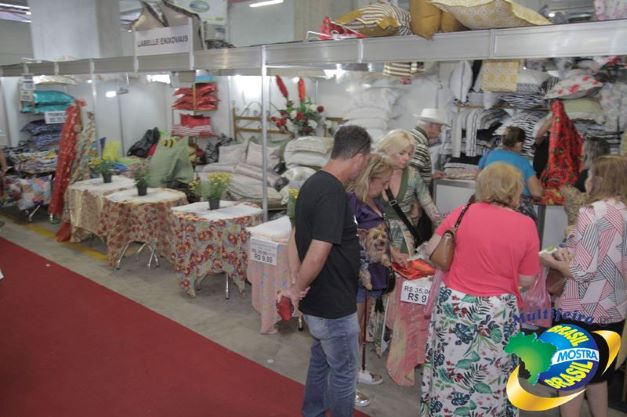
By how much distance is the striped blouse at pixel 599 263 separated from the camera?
2316 mm

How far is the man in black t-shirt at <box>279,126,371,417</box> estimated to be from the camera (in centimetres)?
216

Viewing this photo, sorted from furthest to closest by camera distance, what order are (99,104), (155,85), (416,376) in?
(155,85) < (99,104) < (416,376)

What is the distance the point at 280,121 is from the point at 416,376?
4524mm

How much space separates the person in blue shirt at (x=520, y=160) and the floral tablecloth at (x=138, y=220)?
315 centimetres

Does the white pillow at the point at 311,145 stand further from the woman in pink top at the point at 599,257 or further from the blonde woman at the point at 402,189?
the woman in pink top at the point at 599,257

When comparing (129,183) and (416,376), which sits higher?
(129,183)

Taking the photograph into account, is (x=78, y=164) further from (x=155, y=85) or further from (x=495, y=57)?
(x=495, y=57)

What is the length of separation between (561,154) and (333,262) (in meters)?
2.55

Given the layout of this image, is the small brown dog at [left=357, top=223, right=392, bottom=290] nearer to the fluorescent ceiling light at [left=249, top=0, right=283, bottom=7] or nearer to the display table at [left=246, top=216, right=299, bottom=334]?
the display table at [left=246, top=216, right=299, bottom=334]

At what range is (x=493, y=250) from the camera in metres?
2.12

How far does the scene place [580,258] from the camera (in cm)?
233

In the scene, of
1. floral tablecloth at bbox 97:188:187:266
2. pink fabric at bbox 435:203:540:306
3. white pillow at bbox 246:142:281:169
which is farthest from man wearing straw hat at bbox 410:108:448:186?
floral tablecloth at bbox 97:188:187:266

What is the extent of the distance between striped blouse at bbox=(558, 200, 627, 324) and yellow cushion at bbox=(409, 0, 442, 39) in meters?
1.44

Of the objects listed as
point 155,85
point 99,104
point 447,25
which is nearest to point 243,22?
point 155,85
